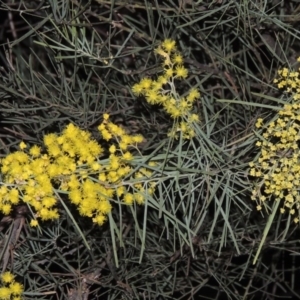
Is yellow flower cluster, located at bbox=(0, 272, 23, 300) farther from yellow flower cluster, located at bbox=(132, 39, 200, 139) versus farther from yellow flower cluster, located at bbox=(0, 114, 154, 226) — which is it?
yellow flower cluster, located at bbox=(132, 39, 200, 139)

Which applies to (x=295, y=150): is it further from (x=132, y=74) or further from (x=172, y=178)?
(x=132, y=74)

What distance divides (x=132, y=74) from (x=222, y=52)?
0.14m

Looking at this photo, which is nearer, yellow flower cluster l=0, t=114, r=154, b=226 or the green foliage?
yellow flower cluster l=0, t=114, r=154, b=226

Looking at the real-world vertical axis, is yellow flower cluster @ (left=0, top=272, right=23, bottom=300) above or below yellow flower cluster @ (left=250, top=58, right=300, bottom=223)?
below

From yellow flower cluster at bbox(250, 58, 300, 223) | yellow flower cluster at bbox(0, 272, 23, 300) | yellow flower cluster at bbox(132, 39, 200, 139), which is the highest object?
yellow flower cluster at bbox(132, 39, 200, 139)

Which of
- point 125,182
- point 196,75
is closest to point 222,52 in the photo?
point 196,75

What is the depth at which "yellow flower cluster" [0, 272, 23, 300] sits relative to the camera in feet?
2.25

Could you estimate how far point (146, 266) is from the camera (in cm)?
86

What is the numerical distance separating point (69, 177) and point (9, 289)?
187mm

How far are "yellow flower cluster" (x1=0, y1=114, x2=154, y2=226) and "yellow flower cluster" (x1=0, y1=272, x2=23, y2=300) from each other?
0.12m

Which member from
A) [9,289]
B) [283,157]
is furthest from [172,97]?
[9,289]

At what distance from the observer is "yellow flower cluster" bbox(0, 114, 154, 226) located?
60cm

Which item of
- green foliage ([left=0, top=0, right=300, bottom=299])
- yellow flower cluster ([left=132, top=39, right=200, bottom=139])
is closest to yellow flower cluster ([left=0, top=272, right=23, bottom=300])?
green foliage ([left=0, top=0, right=300, bottom=299])

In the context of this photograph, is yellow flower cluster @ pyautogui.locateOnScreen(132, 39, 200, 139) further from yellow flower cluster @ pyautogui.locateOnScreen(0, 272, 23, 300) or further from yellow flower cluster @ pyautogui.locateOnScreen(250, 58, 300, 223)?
yellow flower cluster @ pyautogui.locateOnScreen(0, 272, 23, 300)
